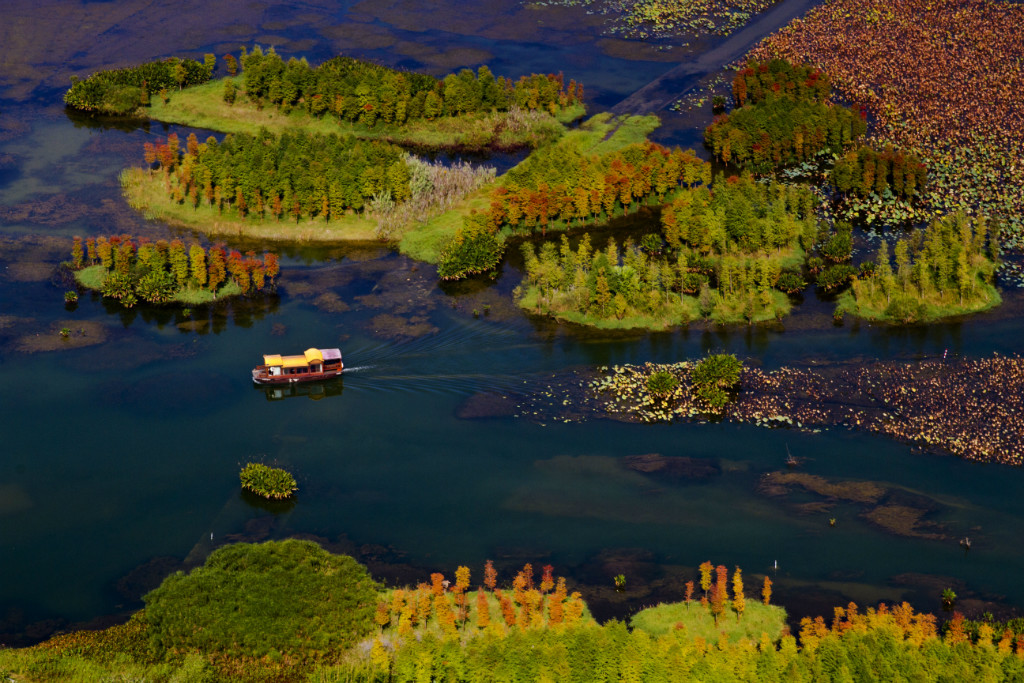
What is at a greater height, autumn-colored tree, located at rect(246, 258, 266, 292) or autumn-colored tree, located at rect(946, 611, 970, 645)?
autumn-colored tree, located at rect(246, 258, 266, 292)

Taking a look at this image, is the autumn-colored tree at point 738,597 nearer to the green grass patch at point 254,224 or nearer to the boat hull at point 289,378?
the boat hull at point 289,378

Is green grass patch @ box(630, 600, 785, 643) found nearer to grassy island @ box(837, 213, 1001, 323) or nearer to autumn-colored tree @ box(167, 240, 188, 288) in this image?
grassy island @ box(837, 213, 1001, 323)

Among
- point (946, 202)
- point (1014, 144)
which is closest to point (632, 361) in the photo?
point (946, 202)

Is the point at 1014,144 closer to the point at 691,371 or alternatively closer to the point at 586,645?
the point at 691,371

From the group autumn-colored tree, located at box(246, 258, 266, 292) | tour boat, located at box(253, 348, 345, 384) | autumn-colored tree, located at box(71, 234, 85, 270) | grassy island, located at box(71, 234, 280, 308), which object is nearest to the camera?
tour boat, located at box(253, 348, 345, 384)

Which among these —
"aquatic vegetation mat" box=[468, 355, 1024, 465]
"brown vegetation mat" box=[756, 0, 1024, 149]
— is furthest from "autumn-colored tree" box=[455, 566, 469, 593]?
"brown vegetation mat" box=[756, 0, 1024, 149]

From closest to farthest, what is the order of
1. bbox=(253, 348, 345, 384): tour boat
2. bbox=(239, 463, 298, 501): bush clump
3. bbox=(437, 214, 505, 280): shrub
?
1. bbox=(239, 463, 298, 501): bush clump
2. bbox=(253, 348, 345, 384): tour boat
3. bbox=(437, 214, 505, 280): shrub

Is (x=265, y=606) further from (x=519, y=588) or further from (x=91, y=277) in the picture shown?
(x=91, y=277)
